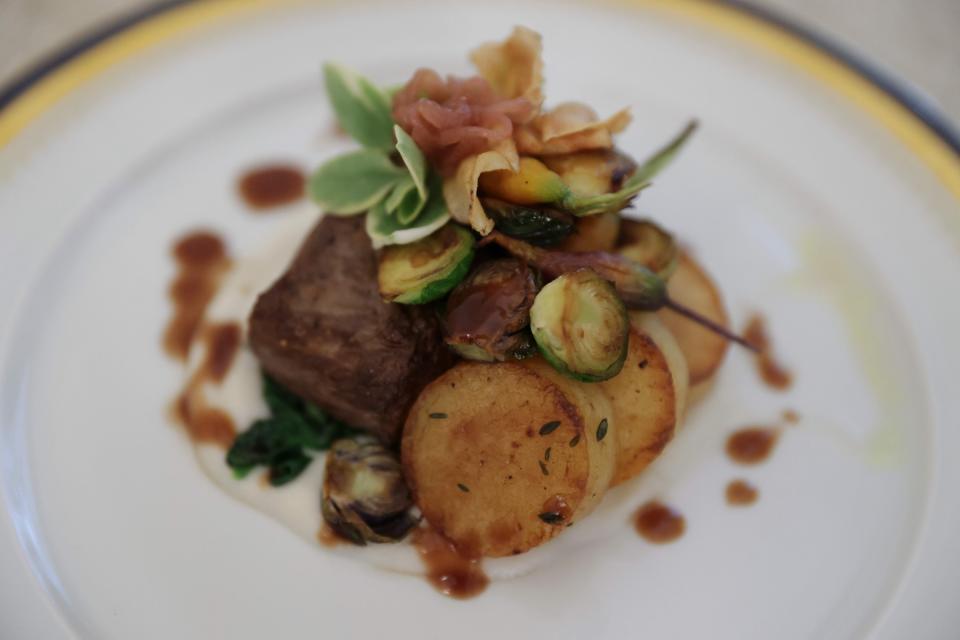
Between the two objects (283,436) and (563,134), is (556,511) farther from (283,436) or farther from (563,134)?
(563,134)

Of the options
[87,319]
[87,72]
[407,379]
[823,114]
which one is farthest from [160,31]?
[823,114]

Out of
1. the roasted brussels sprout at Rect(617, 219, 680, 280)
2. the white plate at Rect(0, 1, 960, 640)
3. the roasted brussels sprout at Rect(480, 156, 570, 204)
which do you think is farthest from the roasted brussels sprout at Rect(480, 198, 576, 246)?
the white plate at Rect(0, 1, 960, 640)

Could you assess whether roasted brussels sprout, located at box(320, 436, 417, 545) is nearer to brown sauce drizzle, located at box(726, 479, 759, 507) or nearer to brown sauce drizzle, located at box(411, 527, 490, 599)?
brown sauce drizzle, located at box(411, 527, 490, 599)

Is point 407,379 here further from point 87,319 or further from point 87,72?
point 87,72

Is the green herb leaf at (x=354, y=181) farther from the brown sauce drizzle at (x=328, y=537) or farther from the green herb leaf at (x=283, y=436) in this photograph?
the brown sauce drizzle at (x=328, y=537)

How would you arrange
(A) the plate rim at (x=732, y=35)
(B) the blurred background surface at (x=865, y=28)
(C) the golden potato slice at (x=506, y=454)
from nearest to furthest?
(C) the golden potato slice at (x=506, y=454)
(A) the plate rim at (x=732, y=35)
(B) the blurred background surface at (x=865, y=28)

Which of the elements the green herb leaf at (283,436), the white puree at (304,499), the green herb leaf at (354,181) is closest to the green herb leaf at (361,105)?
the green herb leaf at (354,181)
